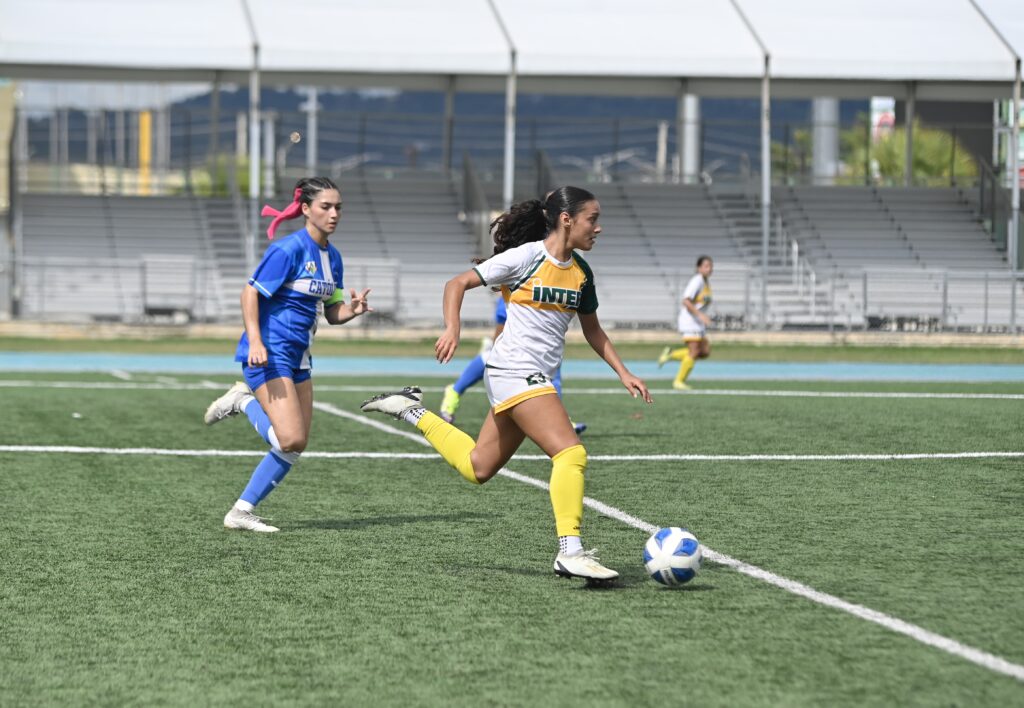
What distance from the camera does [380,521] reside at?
9102mm

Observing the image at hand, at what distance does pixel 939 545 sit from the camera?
8.07 m

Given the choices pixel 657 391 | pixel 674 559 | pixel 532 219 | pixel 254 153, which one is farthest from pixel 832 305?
pixel 674 559

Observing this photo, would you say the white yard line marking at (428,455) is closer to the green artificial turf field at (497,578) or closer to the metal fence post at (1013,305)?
the green artificial turf field at (497,578)

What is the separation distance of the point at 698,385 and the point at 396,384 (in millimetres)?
4170

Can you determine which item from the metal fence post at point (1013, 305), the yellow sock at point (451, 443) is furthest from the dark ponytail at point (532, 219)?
the metal fence post at point (1013, 305)

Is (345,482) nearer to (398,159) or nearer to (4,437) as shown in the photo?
(4,437)

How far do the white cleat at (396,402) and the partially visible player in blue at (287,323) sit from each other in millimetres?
360

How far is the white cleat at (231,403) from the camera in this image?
31.2 ft

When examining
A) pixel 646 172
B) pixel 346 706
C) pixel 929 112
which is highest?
pixel 929 112

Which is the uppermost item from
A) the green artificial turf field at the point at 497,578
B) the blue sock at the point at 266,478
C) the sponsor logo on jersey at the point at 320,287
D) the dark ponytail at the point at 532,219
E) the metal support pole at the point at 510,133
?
the metal support pole at the point at 510,133

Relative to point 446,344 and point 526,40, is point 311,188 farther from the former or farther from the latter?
point 526,40

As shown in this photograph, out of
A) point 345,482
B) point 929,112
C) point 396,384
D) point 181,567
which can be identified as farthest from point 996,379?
point 929,112

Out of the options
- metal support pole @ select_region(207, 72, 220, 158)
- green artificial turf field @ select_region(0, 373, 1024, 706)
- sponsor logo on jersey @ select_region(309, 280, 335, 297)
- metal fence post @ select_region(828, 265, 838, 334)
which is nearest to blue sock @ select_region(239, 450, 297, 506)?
green artificial turf field @ select_region(0, 373, 1024, 706)

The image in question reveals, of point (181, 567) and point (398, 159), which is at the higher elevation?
point (398, 159)
